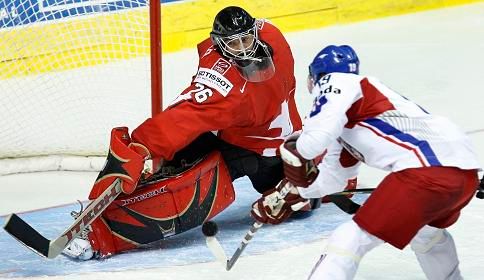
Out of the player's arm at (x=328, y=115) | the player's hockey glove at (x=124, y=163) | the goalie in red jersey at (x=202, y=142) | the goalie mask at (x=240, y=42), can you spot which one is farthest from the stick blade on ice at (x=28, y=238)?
Result: the player's arm at (x=328, y=115)

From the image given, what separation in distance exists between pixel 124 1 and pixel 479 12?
8.35 feet

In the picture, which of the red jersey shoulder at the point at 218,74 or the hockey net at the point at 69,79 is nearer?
the red jersey shoulder at the point at 218,74

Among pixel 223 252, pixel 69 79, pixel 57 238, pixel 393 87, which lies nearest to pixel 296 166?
pixel 223 252

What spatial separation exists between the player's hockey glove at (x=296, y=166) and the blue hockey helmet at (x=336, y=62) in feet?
0.63

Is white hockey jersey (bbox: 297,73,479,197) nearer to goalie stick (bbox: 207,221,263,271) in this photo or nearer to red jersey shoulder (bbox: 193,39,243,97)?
goalie stick (bbox: 207,221,263,271)

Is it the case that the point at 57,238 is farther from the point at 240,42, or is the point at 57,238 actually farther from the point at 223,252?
the point at 240,42

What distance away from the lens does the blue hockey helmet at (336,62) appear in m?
2.64

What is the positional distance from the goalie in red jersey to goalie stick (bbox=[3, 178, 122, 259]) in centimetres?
7

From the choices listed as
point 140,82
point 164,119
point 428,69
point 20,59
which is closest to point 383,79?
point 428,69

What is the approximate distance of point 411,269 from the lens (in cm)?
310

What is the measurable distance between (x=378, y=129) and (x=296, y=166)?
0.22 metres

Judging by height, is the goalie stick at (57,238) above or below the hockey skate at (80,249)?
above

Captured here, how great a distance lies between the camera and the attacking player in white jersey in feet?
8.20

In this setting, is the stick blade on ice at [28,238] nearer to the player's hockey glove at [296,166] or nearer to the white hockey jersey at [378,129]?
the player's hockey glove at [296,166]
